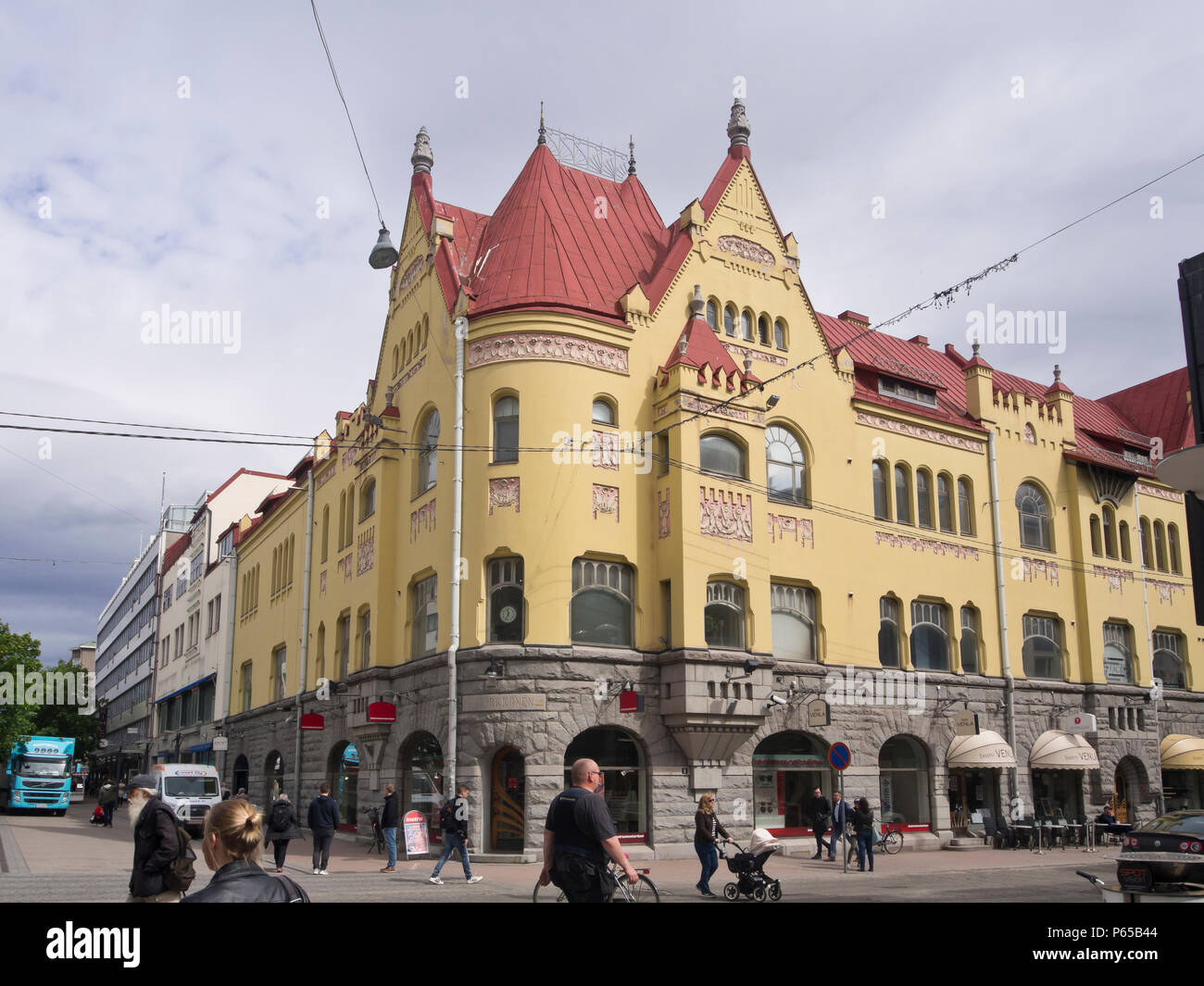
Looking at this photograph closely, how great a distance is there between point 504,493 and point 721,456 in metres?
5.49

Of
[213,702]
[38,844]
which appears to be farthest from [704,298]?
[213,702]

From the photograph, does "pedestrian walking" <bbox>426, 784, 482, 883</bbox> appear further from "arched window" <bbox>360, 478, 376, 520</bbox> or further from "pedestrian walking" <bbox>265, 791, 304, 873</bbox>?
"arched window" <bbox>360, 478, 376, 520</bbox>

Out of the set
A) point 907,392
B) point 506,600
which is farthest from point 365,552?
point 907,392

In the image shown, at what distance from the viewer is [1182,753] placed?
114 ft

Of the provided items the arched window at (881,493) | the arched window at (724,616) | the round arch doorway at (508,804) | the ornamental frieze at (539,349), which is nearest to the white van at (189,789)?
the round arch doorway at (508,804)

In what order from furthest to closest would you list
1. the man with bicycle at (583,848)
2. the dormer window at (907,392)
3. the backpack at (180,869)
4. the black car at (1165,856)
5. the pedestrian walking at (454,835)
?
the dormer window at (907,392)
the pedestrian walking at (454,835)
the black car at (1165,856)
the backpack at (180,869)
the man with bicycle at (583,848)

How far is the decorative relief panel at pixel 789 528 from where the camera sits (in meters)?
28.0

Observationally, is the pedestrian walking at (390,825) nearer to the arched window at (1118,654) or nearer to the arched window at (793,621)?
the arched window at (793,621)

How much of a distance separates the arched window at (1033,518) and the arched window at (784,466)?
30.0 ft

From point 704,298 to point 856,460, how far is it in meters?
6.42

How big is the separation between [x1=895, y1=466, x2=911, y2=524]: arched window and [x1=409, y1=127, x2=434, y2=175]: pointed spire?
16.5m

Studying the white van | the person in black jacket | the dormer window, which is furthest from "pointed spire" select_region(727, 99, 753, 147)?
the person in black jacket

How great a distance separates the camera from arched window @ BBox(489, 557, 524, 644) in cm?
2481

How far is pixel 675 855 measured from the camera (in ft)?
79.5
